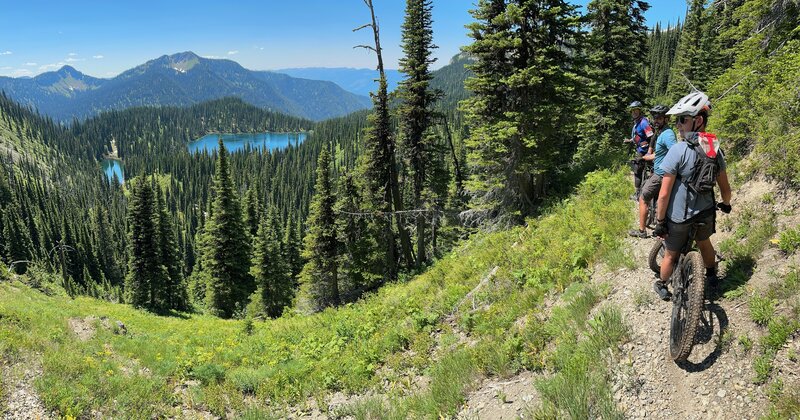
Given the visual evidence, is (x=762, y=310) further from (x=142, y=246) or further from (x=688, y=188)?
(x=142, y=246)

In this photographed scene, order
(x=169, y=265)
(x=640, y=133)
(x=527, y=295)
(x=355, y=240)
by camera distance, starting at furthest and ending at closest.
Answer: (x=169, y=265) < (x=355, y=240) < (x=640, y=133) < (x=527, y=295)

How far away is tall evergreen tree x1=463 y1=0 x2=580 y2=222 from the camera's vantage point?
42.7 ft

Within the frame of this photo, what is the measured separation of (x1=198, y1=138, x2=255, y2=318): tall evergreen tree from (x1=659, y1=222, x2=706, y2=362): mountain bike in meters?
37.9

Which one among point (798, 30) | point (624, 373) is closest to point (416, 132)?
point (798, 30)

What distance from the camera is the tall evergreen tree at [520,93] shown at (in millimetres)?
13023

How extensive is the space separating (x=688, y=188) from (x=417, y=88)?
58.5 feet

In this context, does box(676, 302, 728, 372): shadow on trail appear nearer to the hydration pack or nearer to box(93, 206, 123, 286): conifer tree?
the hydration pack

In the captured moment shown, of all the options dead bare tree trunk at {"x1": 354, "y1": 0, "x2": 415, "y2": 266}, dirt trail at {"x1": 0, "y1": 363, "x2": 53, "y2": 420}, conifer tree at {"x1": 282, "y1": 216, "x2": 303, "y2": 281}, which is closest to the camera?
dirt trail at {"x1": 0, "y1": 363, "x2": 53, "y2": 420}

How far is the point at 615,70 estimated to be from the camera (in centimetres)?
2138

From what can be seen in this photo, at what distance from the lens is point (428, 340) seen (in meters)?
7.88

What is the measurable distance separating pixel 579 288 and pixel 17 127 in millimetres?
268069

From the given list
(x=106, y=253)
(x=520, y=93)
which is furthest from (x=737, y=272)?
(x=106, y=253)

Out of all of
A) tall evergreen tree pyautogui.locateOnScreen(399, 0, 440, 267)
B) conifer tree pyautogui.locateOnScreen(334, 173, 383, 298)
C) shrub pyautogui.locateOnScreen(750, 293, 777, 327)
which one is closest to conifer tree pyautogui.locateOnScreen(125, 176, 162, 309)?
conifer tree pyautogui.locateOnScreen(334, 173, 383, 298)

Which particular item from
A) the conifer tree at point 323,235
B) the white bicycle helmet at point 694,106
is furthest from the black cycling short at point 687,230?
the conifer tree at point 323,235
